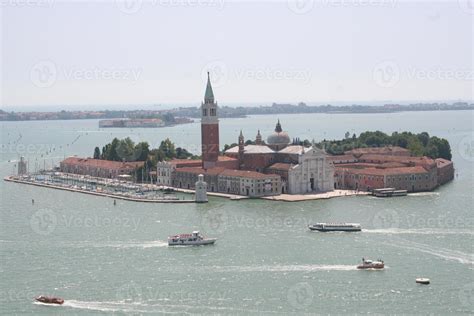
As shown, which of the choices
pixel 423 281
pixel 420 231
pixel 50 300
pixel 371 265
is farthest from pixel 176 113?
pixel 50 300

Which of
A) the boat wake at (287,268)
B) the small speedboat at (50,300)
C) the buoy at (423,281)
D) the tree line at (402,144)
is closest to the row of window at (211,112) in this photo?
the tree line at (402,144)

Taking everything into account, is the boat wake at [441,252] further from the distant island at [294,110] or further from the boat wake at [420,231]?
the distant island at [294,110]

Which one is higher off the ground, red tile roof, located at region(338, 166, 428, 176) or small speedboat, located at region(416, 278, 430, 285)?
red tile roof, located at region(338, 166, 428, 176)

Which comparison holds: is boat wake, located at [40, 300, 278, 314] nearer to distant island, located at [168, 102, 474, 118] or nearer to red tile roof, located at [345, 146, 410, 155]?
red tile roof, located at [345, 146, 410, 155]

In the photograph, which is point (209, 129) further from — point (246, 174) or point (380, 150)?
point (380, 150)

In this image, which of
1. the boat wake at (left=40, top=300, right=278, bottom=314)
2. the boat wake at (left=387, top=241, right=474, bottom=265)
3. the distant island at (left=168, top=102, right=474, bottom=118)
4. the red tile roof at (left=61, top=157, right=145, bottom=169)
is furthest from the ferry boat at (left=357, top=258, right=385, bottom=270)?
the distant island at (left=168, top=102, right=474, bottom=118)

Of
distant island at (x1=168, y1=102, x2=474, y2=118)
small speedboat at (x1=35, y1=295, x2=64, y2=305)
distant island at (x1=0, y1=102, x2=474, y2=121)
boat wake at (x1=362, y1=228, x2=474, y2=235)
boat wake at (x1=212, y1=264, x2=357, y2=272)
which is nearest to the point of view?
small speedboat at (x1=35, y1=295, x2=64, y2=305)

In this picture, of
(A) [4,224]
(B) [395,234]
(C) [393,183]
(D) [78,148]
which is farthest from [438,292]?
(D) [78,148]

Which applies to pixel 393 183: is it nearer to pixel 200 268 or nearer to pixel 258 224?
pixel 258 224
